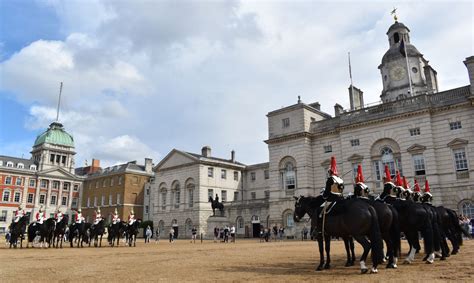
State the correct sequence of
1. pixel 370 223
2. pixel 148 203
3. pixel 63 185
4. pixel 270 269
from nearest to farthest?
pixel 370 223
pixel 270 269
pixel 148 203
pixel 63 185

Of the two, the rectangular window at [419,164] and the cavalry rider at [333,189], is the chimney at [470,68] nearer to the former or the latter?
the rectangular window at [419,164]

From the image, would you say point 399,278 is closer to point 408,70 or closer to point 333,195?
point 333,195

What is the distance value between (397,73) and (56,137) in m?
76.2

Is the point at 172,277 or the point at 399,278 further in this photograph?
the point at 172,277

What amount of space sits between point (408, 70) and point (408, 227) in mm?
36899

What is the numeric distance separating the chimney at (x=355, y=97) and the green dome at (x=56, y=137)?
70076 millimetres

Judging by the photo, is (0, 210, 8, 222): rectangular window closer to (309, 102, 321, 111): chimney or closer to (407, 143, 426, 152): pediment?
(309, 102, 321, 111): chimney

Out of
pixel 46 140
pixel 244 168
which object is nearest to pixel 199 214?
pixel 244 168

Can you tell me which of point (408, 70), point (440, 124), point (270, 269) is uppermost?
point (408, 70)

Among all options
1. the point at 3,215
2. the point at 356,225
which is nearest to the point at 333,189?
the point at 356,225

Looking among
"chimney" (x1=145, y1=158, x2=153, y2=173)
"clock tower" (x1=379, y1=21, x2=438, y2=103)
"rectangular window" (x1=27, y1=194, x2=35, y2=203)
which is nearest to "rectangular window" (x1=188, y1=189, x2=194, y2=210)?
"chimney" (x1=145, y1=158, x2=153, y2=173)

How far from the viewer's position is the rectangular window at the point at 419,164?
33812 mm

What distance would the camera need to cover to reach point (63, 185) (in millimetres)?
83188

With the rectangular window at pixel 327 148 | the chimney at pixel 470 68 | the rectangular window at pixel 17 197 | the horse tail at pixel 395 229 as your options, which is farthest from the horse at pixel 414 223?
the rectangular window at pixel 17 197
